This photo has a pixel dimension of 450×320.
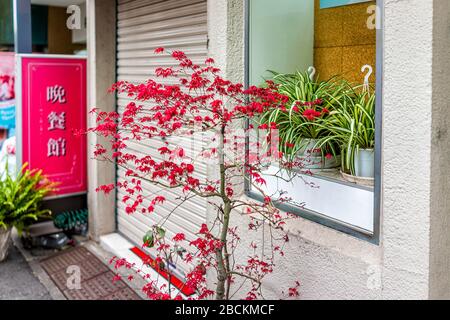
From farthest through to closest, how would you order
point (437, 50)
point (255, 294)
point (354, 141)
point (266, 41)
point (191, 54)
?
point (191, 54) < point (266, 41) < point (255, 294) < point (354, 141) < point (437, 50)

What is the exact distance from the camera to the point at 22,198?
6145 millimetres

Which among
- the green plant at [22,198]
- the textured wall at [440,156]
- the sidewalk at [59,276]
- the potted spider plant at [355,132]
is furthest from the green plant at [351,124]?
the green plant at [22,198]

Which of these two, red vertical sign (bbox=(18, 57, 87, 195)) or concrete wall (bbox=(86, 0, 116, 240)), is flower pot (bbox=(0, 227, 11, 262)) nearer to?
red vertical sign (bbox=(18, 57, 87, 195))

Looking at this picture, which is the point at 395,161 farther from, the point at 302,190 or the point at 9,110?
the point at 9,110

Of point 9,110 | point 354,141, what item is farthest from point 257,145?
point 9,110

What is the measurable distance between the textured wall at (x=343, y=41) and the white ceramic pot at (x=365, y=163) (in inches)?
30.8

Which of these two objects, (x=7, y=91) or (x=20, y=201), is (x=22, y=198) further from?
(x=7, y=91)

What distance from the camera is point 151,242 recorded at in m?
3.38

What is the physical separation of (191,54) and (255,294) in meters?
2.52

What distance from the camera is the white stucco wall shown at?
8.30ft

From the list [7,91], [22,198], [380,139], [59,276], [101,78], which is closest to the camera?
[380,139]

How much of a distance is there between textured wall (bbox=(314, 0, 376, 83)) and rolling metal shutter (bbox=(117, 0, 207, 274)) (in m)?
1.17

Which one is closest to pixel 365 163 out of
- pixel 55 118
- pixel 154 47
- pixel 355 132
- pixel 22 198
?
pixel 355 132

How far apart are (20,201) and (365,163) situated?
15.4 feet
